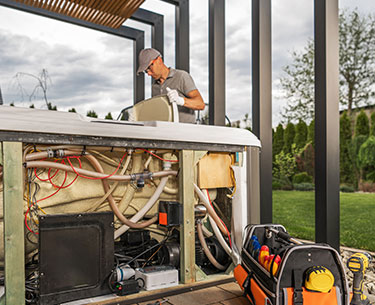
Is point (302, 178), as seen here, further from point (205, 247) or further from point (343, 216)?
point (205, 247)

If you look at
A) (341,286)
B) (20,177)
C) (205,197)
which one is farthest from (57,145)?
(341,286)

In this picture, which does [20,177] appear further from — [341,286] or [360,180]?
[360,180]

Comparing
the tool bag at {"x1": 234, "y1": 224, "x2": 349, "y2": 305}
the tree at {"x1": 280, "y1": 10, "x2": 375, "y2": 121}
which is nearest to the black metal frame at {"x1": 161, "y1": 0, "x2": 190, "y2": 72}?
the tool bag at {"x1": 234, "y1": 224, "x2": 349, "y2": 305}

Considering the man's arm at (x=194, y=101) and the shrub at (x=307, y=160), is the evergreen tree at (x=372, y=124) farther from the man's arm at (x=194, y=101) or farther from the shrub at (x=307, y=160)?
the man's arm at (x=194, y=101)

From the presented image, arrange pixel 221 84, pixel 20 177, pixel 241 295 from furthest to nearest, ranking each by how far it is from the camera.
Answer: pixel 221 84 → pixel 241 295 → pixel 20 177

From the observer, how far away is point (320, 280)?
146 cm

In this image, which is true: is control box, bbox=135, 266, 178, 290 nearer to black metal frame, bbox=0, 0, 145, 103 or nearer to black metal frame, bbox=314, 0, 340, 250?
black metal frame, bbox=314, 0, 340, 250

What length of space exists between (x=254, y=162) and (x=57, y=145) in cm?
132

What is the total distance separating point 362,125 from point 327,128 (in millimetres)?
4934

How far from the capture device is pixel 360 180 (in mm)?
6535

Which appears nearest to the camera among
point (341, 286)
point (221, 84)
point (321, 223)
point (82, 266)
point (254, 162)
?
point (341, 286)

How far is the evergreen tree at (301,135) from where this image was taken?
7497 millimetres

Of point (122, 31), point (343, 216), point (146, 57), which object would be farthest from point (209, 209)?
point (343, 216)

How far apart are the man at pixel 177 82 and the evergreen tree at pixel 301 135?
209 inches
